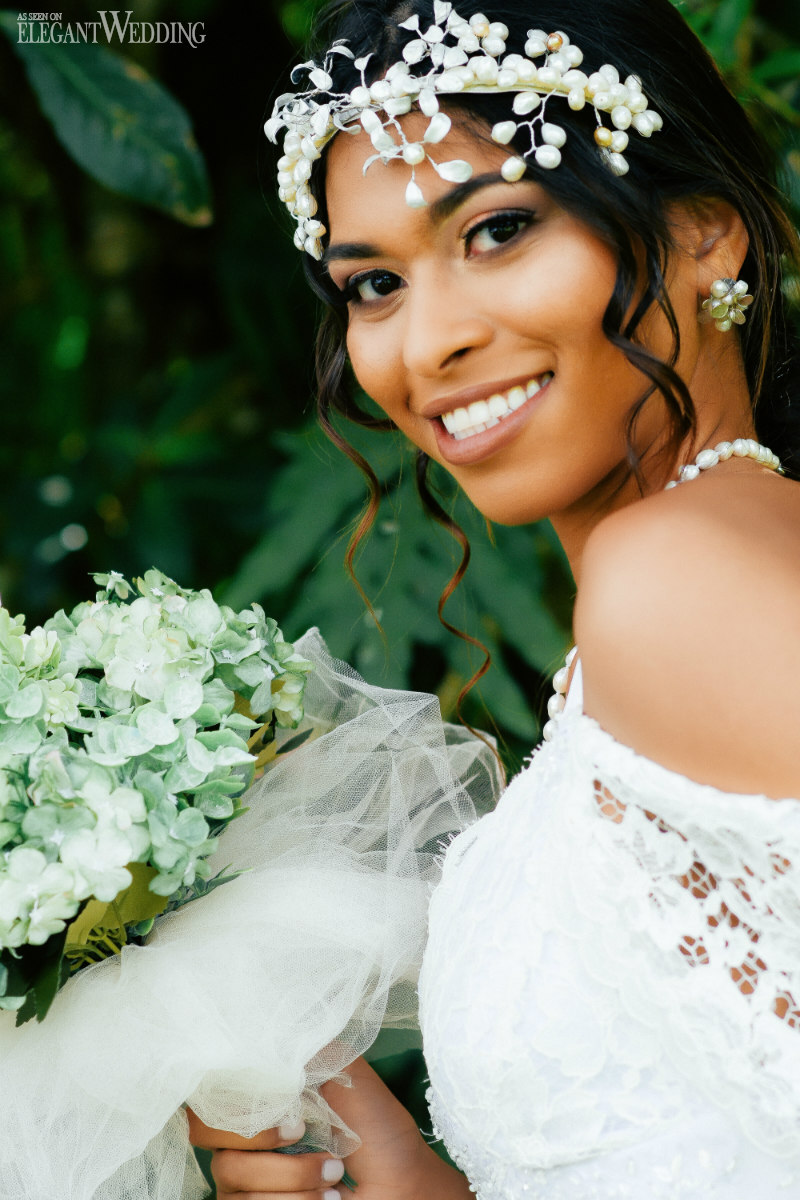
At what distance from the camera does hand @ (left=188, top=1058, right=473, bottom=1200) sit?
1.14m

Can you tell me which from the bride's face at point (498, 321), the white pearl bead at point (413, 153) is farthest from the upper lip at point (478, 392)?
the white pearl bead at point (413, 153)

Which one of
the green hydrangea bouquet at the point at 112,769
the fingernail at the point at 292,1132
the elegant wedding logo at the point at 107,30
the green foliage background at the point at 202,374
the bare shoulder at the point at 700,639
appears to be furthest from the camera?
the elegant wedding logo at the point at 107,30

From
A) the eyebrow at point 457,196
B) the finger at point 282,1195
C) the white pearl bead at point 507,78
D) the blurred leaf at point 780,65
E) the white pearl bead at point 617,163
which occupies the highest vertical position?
the white pearl bead at point 507,78

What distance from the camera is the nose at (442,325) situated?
47.4 inches

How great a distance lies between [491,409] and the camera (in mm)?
1256

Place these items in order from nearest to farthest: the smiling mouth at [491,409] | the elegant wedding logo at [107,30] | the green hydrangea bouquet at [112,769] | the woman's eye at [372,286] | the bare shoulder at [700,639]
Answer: the bare shoulder at [700,639]
the green hydrangea bouquet at [112,769]
the smiling mouth at [491,409]
the woman's eye at [372,286]
the elegant wedding logo at [107,30]

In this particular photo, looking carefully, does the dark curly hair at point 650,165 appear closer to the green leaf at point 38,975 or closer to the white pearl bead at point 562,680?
the white pearl bead at point 562,680

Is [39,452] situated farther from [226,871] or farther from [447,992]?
[447,992]

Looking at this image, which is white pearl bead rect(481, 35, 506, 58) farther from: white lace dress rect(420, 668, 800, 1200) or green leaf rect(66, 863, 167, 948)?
green leaf rect(66, 863, 167, 948)

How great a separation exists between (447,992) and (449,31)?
994mm

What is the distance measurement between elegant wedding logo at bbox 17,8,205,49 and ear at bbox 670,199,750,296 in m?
1.51

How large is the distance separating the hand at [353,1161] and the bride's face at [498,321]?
661mm

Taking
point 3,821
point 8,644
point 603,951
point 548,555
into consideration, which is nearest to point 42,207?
point 548,555

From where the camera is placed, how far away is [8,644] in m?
1.09
